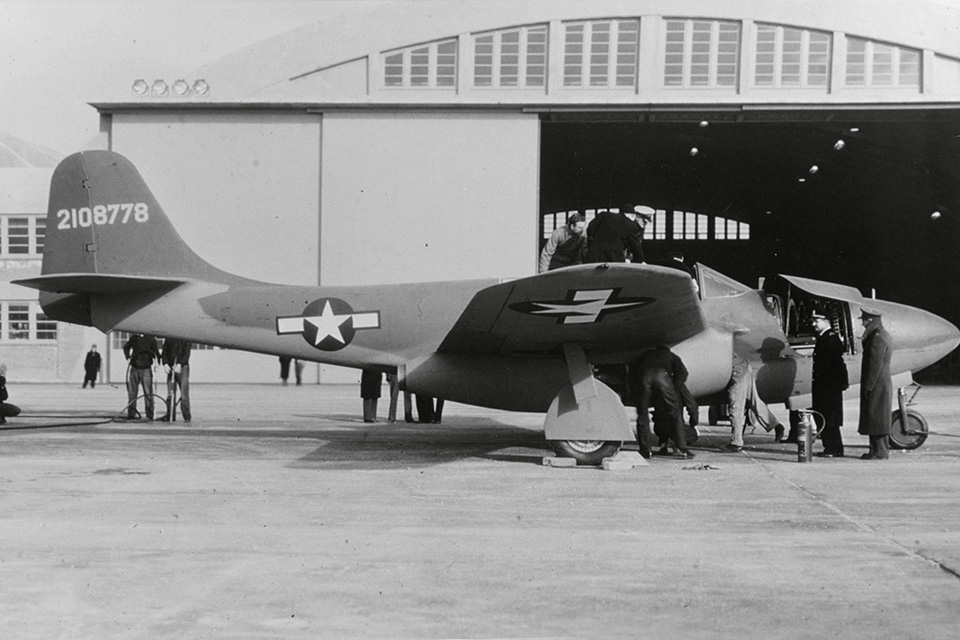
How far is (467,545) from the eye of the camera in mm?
6871

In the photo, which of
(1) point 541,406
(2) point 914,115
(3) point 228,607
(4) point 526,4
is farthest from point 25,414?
(2) point 914,115

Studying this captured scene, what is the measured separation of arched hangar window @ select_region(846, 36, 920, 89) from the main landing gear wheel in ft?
84.1

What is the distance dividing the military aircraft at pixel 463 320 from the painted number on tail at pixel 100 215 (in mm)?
14

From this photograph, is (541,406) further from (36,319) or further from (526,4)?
(36,319)

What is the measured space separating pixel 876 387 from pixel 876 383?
51mm

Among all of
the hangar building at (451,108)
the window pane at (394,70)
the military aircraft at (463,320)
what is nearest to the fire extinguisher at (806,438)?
the military aircraft at (463,320)

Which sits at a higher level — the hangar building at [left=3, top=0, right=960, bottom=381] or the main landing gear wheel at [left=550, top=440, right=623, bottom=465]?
the hangar building at [left=3, top=0, right=960, bottom=381]

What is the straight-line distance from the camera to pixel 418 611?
17.0ft

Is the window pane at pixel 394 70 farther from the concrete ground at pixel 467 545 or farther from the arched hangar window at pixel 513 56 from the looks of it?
the concrete ground at pixel 467 545

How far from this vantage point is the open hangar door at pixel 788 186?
110 feet

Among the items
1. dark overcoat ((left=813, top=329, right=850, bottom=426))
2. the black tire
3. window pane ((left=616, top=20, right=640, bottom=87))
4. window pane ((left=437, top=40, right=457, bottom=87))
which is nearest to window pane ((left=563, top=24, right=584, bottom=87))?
window pane ((left=616, top=20, right=640, bottom=87))

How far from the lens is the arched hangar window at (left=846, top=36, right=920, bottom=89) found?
1257 inches

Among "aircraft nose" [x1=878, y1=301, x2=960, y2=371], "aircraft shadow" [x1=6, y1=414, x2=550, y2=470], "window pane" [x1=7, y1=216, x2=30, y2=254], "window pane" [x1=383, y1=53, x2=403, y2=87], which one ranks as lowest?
"aircraft shadow" [x1=6, y1=414, x2=550, y2=470]

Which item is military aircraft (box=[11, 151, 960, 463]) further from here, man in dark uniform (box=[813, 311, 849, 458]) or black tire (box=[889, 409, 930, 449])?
black tire (box=[889, 409, 930, 449])
